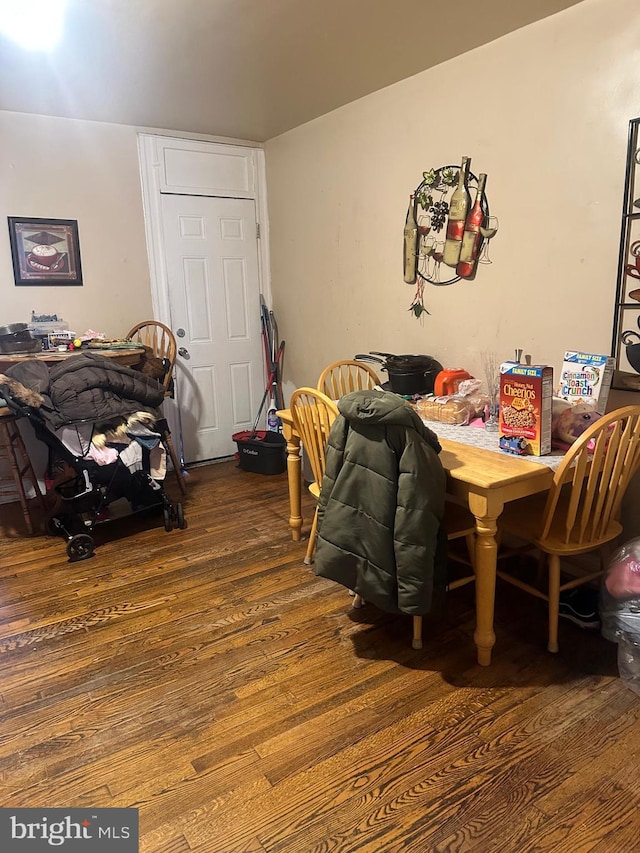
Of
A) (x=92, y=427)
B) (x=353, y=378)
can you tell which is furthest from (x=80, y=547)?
(x=353, y=378)

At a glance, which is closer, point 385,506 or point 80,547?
point 385,506

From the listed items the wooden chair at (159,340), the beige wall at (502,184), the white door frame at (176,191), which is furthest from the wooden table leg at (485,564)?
the white door frame at (176,191)

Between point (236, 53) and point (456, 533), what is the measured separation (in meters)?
A: 2.44

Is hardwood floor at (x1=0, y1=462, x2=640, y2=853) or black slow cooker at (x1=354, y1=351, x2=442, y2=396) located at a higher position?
black slow cooker at (x1=354, y1=351, x2=442, y2=396)

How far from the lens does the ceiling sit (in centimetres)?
234

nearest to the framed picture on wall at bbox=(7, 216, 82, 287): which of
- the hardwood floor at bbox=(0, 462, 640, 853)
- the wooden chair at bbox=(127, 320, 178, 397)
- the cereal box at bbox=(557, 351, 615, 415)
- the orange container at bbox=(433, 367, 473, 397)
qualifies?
the wooden chair at bbox=(127, 320, 178, 397)

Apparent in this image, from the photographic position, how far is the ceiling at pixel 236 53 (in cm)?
234

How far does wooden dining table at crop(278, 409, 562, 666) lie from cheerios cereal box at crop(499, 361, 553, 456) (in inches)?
2.0

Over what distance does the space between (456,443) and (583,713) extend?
3.31 ft

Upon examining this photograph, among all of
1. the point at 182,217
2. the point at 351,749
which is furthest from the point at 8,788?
the point at 182,217

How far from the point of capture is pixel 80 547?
3.00 meters

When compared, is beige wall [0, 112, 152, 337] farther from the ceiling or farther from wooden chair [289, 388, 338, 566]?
wooden chair [289, 388, 338, 566]

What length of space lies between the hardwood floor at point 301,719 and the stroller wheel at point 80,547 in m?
0.19

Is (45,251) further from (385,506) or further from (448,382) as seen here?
(385,506)
